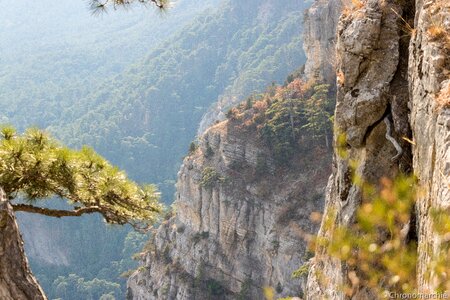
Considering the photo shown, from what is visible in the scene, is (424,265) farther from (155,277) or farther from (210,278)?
(155,277)

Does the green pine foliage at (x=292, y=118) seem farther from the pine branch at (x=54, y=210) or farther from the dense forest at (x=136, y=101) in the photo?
the dense forest at (x=136, y=101)

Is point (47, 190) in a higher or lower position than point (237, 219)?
lower

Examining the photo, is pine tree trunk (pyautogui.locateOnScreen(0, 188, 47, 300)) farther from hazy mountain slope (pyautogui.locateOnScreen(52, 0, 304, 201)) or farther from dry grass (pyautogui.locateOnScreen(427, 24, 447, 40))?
hazy mountain slope (pyautogui.locateOnScreen(52, 0, 304, 201))

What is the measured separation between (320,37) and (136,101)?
11030cm

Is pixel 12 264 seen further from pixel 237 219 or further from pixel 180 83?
pixel 180 83

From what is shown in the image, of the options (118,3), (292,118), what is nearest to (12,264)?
(118,3)

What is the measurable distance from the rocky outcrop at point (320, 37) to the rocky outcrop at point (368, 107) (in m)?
33.5

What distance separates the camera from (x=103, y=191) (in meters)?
5.03

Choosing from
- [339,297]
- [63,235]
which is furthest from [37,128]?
[63,235]

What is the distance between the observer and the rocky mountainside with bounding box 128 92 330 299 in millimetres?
32438

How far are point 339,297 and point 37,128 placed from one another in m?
3.54

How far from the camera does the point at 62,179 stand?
4703 millimetres

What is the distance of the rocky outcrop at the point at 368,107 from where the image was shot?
5.25 meters

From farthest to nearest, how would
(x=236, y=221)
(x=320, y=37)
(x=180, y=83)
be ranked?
(x=180, y=83)
(x=320, y=37)
(x=236, y=221)
